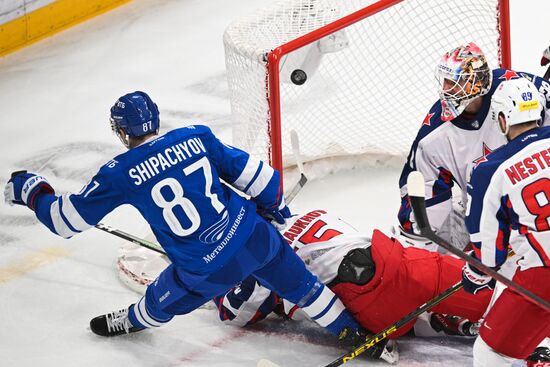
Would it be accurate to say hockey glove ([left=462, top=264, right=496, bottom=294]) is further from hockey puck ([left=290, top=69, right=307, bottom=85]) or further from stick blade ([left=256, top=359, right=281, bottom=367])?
hockey puck ([left=290, top=69, right=307, bottom=85])

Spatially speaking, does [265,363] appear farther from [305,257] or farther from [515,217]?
[515,217]

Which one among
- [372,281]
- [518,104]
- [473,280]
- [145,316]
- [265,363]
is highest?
[518,104]

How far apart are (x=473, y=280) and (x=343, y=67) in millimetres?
1709

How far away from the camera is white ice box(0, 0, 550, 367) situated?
→ 379 cm

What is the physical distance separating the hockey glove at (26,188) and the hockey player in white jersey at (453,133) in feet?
4.27

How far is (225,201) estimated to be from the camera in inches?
136

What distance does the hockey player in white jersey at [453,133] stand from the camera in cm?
378

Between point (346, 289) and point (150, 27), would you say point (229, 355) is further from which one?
point (150, 27)

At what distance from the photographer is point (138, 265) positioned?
4.27 meters

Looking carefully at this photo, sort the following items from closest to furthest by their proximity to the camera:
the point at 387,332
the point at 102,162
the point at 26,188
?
the point at 387,332, the point at 26,188, the point at 102,162

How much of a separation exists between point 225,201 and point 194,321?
0.69m

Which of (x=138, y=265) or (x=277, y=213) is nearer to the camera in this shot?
(x=277, y=213)

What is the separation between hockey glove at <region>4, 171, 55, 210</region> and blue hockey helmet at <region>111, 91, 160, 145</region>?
393 mm


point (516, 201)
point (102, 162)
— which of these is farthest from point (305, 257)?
point (102, 162)
